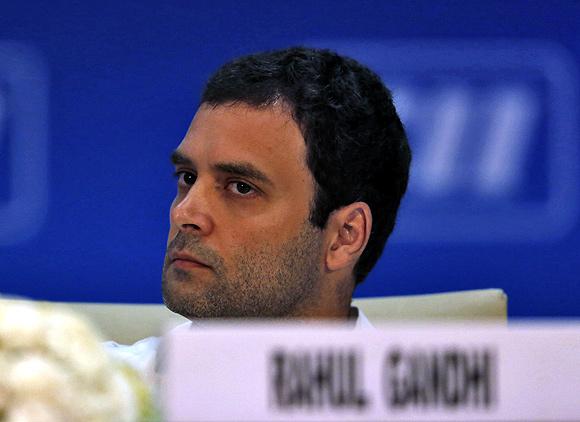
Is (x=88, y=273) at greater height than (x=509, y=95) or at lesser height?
lesser

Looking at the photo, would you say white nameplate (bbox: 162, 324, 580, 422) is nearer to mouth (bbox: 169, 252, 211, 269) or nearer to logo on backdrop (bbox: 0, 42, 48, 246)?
mouth (bbox: 169, 252, 211, 269)

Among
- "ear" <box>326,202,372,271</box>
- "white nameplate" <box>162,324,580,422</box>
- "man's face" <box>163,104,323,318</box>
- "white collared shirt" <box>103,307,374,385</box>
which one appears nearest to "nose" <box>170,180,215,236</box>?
"man's face" <box>163,104,323,318</box>

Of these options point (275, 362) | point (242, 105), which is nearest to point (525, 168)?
point (242, 105)

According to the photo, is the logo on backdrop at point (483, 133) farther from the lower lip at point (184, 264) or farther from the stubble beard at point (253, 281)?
the lower lip at point (184, 264)

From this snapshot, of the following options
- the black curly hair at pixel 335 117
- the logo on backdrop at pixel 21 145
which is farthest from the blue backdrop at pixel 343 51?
the black curly hair at pixel 335 117

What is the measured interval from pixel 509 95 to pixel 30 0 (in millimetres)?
1407

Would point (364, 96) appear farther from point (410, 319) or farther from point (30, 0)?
point (30, 0)

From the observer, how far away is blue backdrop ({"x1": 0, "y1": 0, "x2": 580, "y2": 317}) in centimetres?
248

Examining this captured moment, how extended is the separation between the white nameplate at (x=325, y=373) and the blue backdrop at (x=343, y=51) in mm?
2068

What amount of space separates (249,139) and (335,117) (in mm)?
188

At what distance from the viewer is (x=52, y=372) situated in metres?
0.38

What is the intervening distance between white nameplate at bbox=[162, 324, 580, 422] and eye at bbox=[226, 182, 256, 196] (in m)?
1.09

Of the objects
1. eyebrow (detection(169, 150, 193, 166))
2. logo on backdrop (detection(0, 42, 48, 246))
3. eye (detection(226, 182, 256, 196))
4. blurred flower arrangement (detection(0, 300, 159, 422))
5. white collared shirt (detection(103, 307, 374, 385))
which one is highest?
logo on backdrop (detection(0, 42, 48, 246))

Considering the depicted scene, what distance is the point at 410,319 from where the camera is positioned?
5.24 ft
